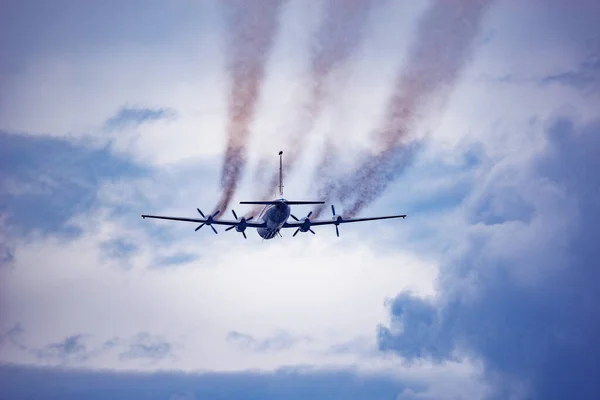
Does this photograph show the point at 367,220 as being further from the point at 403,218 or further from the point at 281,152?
the point at 281,152

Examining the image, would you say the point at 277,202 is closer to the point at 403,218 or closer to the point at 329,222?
the point at 329,222

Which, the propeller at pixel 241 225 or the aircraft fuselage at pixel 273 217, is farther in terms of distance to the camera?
the propeller at pixel 241 225

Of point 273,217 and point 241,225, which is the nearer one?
point 273,217

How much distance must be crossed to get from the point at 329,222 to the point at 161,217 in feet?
64.3

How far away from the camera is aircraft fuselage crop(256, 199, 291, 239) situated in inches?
3627

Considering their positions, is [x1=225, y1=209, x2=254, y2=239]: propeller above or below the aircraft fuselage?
above

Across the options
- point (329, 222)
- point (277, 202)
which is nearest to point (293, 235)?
point (329, 222)

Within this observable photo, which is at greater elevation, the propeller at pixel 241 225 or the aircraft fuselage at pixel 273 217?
the propeller at pixel 241 225

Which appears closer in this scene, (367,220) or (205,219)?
(205,219)

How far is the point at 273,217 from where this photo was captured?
93688 millimetres

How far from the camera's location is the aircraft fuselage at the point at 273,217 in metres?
92.1

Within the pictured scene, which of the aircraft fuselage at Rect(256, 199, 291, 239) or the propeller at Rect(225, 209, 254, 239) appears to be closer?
the aircraft fuselage at Rect(256, 199, 291, 239)

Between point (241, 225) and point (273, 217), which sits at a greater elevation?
point (241, 225)

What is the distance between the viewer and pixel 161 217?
98.8m
